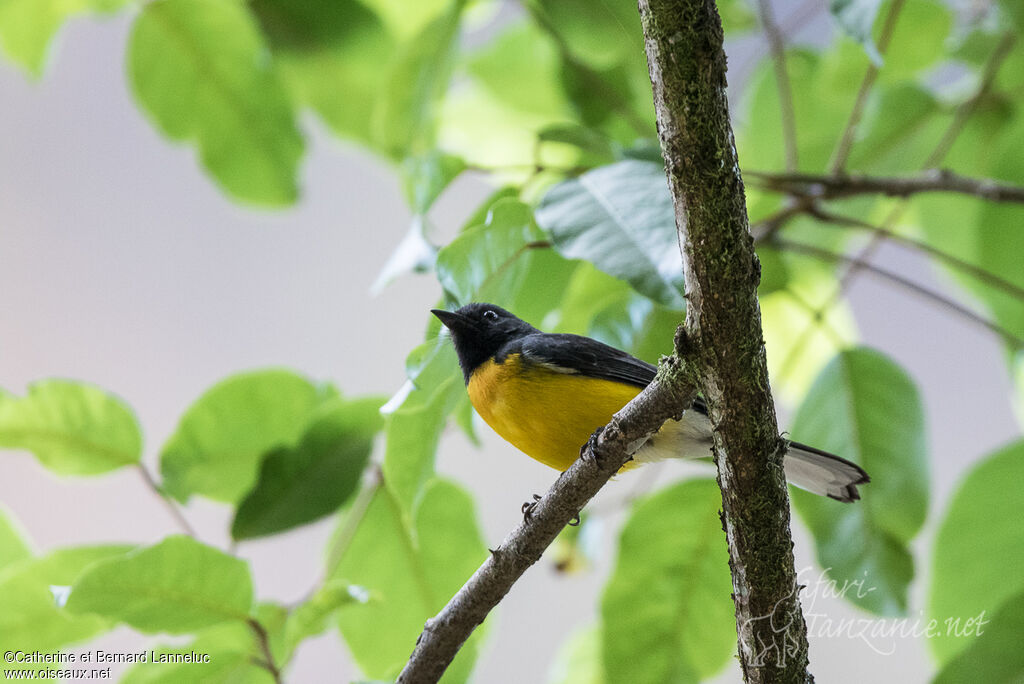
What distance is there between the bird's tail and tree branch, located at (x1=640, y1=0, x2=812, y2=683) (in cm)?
46

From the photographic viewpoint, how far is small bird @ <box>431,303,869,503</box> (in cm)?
139

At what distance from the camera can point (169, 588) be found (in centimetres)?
118

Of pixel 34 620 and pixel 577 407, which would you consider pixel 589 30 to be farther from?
pixel 34 620

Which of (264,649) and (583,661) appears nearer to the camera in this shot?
(264,649)

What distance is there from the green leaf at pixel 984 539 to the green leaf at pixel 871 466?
0.06 metres

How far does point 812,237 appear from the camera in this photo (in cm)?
207

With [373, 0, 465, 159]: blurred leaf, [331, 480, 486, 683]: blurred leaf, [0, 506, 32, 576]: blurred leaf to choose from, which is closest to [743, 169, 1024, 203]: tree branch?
[373, 0, 465, 159]: blurred leaf

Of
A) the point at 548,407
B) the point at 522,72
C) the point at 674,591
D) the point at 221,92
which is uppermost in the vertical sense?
the point at 522,72

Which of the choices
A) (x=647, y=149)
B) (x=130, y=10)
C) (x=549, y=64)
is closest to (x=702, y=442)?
(x=647, y=149)

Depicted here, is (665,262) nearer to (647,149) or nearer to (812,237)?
(647,149)

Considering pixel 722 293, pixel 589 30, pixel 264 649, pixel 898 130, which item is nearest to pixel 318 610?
pixel 264 649

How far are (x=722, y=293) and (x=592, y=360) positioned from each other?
66cm

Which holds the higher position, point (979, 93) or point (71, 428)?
point (979, 93)

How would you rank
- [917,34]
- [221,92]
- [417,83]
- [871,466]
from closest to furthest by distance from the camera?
1. [871,466]
2. [417,83]
3. [917,34]
4. [221,92]
